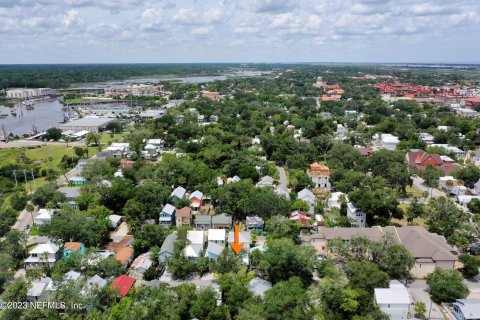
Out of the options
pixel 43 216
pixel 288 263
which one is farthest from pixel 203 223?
pixel 43 216

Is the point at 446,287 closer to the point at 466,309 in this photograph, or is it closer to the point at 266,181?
the point at 466,309

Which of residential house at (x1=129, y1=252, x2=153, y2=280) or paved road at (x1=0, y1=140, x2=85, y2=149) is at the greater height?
paved road at (x1=0, y1=140, x2=85, y2=149)

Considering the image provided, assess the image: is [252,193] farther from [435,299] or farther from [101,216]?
[435,299]

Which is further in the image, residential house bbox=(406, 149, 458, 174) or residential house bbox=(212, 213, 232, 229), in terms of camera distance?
residential house bbox=(406, 149, 458, 174)

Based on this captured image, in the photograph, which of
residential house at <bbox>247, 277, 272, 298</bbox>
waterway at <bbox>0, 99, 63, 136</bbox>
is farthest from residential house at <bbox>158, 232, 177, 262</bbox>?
waterway at <bbox>0, 99, 63, 136</bbox>

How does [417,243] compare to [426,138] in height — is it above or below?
below

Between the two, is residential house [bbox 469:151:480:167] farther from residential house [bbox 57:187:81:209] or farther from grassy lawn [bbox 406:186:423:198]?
residential house [bbox 57:187:81:209]

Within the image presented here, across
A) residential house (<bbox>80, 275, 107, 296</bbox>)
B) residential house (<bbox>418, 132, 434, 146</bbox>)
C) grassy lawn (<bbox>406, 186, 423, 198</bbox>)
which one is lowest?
grassy lawn (<bbox>406, 186, 423, 198</bbox>)
